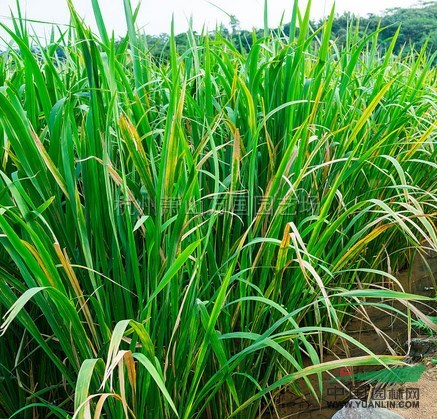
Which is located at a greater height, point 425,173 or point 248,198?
point 248,198

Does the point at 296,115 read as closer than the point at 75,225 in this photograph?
No

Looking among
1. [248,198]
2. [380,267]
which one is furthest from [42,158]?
[380,267]

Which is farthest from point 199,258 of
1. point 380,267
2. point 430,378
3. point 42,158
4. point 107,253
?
point 380,267

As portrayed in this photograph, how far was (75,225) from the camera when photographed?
114 centimetres

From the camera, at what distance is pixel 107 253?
119 centimetres

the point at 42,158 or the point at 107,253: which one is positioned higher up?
the point at 42,158

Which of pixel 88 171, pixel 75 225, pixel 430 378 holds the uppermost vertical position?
pixel 88 171

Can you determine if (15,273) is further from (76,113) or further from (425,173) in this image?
(425,173)

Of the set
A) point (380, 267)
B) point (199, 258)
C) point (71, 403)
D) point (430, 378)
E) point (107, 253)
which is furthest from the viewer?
point (380, 267)

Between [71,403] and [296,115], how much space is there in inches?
36.4

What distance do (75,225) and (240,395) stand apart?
1.82 feet

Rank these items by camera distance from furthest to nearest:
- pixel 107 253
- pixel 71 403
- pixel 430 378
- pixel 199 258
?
pixel 430 378 < pixel 71 403 < pixel 107 253 < pixel 199 258

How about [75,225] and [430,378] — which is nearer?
[75,225]

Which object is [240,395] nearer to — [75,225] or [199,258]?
[199,258]
